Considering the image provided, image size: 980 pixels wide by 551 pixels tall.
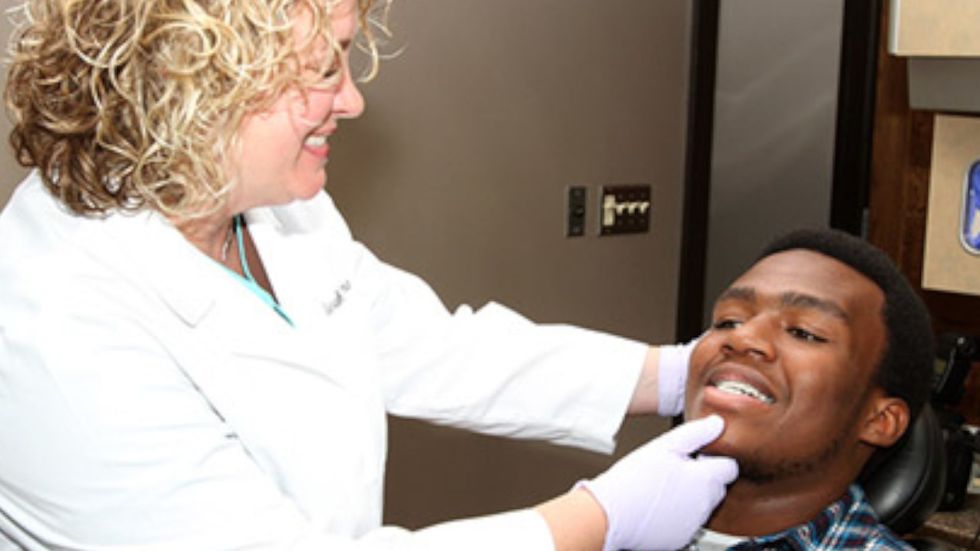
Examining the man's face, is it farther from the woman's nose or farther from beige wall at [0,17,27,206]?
beige wall at [0,17,27,206]

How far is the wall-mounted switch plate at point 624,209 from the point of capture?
2889 mm

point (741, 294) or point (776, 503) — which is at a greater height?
point (741, 294)

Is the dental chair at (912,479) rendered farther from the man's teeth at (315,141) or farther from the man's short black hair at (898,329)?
the man's teeth at (315,141)

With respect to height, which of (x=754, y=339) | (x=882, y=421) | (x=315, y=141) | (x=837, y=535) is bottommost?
(x=837, y=535)

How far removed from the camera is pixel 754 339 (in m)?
1.58

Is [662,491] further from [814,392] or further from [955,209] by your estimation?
[955,209]

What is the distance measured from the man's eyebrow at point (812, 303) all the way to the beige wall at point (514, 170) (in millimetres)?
1078

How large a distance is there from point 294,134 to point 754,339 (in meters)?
0.68

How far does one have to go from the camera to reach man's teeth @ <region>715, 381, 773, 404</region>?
5.12 feet

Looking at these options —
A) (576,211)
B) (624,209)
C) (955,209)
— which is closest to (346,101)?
(955,209)

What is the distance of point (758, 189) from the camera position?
3904 millimetres

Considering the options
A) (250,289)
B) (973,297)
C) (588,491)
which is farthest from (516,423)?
(973,297)

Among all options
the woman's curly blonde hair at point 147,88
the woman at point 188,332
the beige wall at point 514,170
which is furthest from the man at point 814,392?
the beige wall at point 514,170

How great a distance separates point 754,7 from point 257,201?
285cm
